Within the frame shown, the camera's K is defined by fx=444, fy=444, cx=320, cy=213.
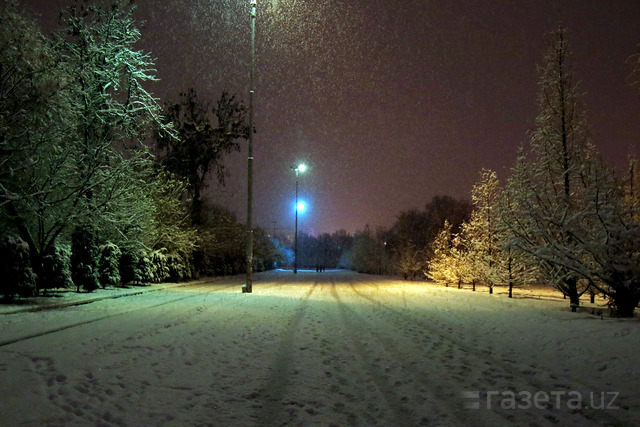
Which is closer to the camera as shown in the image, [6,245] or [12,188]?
[6,245]

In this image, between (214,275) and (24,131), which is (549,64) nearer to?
(24,131)

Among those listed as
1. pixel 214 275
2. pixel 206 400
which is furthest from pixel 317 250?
pixel 206 400

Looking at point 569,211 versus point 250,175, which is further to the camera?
point 250,175

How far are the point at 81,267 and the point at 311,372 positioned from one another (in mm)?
17816

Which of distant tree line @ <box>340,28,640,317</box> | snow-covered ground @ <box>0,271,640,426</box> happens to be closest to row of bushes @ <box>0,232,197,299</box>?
snow-covered ground @ <box>0,271,640,426</box>

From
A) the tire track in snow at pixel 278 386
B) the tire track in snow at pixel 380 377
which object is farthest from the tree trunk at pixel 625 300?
the tire track in snow at pixel 278 386

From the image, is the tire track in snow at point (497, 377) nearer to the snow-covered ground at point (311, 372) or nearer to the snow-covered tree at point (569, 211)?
the snow-covered ground at point (311, 372)

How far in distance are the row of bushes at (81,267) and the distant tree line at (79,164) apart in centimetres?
4

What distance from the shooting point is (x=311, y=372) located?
22.6ft

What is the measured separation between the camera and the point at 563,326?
11.7 metres

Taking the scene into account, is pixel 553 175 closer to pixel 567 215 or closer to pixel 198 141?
pixel 567 215

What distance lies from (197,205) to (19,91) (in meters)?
26.5

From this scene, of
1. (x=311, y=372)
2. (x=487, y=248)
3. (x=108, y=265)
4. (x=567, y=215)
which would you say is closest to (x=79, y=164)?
(x=108, y=265)

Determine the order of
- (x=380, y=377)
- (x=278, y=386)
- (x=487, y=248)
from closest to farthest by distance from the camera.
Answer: (x=278, y=386), (x=380, y=377), (x=487, y=248)
